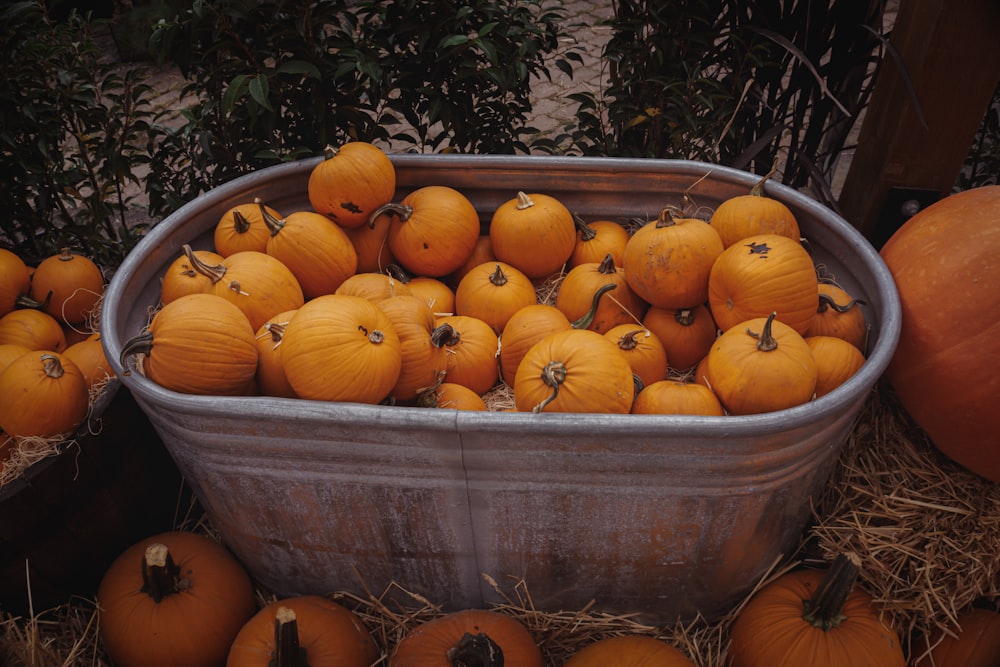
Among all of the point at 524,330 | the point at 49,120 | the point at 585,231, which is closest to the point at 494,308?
the point at 524,330

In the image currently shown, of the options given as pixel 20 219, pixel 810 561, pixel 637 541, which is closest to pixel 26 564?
pixel 20 219

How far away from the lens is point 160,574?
174cm

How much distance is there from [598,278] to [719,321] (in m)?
0.40

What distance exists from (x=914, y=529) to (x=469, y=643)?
1241 millimetres

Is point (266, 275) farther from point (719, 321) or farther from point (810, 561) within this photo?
point (810, 561)

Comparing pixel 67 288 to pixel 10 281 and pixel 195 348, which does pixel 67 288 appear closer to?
pixel 10 281

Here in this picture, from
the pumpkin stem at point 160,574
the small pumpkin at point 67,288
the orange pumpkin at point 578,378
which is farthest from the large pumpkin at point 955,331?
the small pumpkin at point 67,288

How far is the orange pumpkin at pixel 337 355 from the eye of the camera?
5.19ft

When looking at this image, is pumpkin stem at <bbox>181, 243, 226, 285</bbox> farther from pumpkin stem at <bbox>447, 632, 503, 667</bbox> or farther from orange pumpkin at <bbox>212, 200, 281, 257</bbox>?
pumpkin stem at <bbox>447, 632, 503, 667</bbox>

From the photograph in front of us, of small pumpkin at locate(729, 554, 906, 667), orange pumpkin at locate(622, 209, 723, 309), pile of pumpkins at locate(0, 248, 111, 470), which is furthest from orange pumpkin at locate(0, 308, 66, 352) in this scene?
small pumpkin at locate(729, 554, 906, 667)

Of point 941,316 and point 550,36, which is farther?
point 550,36

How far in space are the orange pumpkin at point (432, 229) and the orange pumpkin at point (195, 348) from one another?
693 mm

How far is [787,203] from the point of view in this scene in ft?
6.93

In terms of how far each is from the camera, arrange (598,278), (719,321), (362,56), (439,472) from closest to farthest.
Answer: (439,472) → (719,321) → (598,278) → (362,56)
